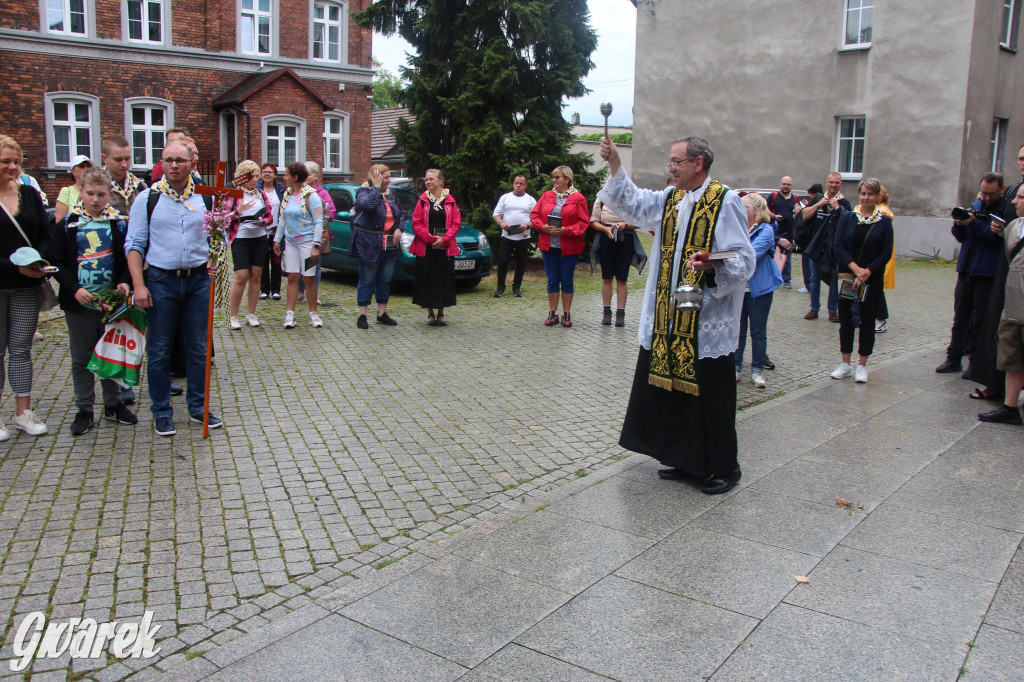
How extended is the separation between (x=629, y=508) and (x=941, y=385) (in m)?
4.87

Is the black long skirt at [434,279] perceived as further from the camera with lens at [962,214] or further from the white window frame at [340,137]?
the white window frame at [340,137]

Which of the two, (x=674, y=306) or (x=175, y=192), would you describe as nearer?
(x=674, y=306)

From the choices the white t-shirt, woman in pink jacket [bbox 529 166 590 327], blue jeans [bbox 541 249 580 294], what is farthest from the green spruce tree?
blue jeans [bbox 541 249 580 294]

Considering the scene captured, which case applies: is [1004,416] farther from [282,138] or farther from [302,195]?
[282,138]

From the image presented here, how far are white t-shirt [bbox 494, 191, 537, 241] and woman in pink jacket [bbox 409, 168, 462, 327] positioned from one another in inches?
95.7

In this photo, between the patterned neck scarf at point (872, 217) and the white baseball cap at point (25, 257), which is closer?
the white baseball cap at point (25, 257)

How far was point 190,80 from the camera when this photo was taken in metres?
28.5

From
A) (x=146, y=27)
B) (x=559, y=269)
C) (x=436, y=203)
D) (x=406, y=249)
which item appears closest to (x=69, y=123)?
(x=146, y=27)

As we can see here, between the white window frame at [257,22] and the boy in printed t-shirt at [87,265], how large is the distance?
2554cm

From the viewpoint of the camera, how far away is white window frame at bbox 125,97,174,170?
27.4m

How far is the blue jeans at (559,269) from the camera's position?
11148mm

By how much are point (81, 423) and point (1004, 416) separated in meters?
7.04

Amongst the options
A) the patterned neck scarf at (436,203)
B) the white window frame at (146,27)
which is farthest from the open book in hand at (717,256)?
the white window frame at (146,27)

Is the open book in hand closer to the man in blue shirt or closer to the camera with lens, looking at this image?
the man in blue shirt
